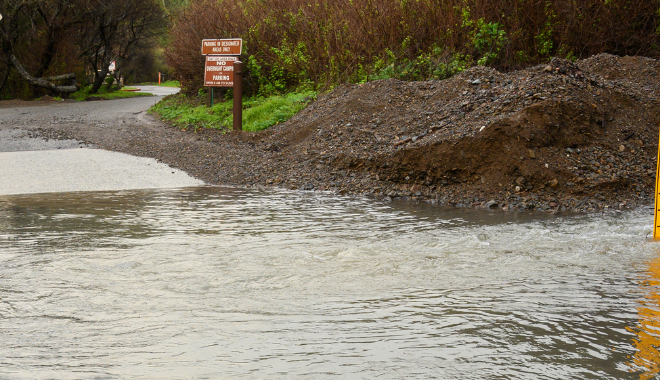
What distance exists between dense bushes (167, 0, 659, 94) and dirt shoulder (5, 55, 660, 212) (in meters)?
1.90

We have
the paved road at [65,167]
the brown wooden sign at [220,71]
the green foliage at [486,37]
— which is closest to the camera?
the paved road at [65,167]

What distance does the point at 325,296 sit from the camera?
459cm

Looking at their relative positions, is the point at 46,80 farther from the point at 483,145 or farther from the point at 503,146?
the point at 503,146

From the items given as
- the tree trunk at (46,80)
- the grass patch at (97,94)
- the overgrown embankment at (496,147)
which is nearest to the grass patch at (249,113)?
the overgrown embankment at (496,147)

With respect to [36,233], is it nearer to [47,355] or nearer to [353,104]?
[47,355]

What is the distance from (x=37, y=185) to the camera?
31.8 ft

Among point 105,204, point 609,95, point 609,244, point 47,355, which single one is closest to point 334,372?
point 47,355

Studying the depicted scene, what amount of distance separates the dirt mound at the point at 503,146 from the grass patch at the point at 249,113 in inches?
138

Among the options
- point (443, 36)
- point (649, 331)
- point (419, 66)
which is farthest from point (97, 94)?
point (649, 331)

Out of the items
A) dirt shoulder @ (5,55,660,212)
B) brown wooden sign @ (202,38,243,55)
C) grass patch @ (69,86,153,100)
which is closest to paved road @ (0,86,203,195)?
dirt shoulder @ (5,55,660,212)

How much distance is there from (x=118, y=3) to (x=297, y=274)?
3299 centimetres

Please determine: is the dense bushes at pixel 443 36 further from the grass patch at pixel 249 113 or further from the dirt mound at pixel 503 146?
the dirt mound at pixel 503 146

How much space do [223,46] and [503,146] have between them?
1023 centimetres

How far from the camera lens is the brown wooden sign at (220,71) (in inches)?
674
